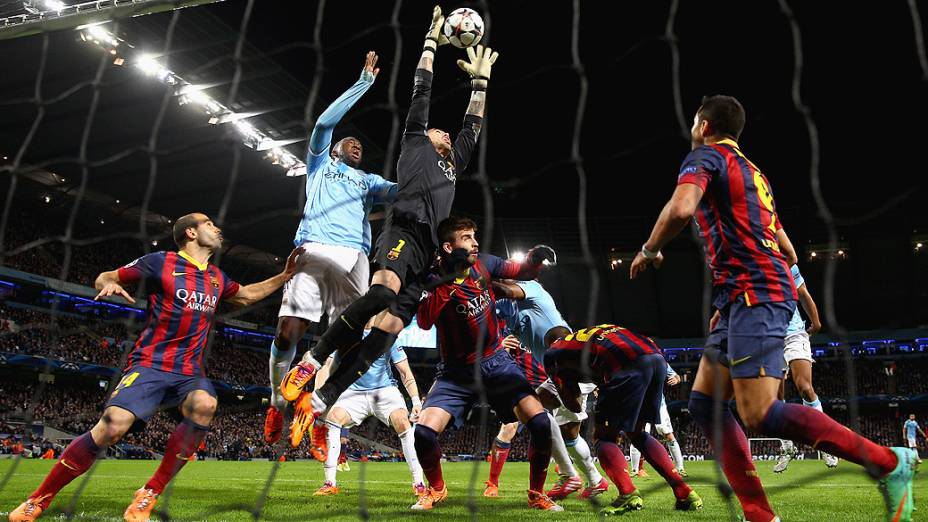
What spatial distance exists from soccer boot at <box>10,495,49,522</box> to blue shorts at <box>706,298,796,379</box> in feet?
14.6

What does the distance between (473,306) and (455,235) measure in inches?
25.1

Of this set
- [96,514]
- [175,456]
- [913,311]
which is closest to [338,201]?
[175,456]

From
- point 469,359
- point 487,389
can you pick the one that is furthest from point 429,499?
point 469,359

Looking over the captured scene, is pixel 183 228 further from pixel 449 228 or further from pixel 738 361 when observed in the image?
pixel 738 361

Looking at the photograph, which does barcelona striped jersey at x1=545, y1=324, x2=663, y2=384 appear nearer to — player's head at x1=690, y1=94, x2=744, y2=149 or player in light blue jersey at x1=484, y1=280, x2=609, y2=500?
player in light blue jersey at x1=484, y1=280, x2=609, y2=500

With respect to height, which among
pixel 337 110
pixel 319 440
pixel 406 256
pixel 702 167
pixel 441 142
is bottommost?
pixel 319 440

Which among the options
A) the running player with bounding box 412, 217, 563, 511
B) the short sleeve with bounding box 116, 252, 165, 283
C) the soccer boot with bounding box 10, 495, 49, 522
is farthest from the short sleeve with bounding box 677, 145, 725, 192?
the soccer boot with bounding box 10, 495, 49, 522

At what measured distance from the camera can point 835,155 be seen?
30.5 metres

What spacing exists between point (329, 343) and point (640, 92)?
22.9 metres

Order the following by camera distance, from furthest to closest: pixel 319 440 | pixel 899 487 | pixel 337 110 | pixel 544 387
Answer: pixel 319 440 < pixel 544 387 < pixel 337 110 < pixel 899 487

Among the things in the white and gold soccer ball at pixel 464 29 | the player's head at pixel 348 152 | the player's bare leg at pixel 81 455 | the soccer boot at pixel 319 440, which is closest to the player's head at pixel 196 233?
the player's bare leg at pixel 81 455

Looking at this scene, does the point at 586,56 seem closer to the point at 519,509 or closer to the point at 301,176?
the point at 301,176

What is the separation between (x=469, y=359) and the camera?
17.6 feet

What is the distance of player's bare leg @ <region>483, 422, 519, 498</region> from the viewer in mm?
6977
